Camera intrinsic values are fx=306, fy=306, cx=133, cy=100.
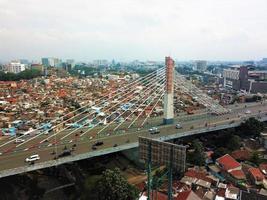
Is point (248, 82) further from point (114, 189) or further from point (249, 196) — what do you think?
point (114, 189)

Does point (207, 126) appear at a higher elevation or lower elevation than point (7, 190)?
higher

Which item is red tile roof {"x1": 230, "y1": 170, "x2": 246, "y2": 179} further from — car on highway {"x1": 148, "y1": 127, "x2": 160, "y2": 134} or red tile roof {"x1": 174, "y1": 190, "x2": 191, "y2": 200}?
car on highway {"x1": 148, "y1": 127, "x2": 160, "y2": 134}

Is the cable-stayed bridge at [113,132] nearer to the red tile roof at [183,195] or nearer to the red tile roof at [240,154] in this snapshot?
the red tile roof at [240,154]

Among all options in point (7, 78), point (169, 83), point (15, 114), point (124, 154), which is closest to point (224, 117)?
point (169, 83)

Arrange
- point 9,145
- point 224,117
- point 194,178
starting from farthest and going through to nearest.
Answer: point 224,117 < point 9,145 < point 194,178

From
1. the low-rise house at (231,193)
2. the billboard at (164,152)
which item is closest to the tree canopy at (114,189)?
the billboard at (164,152)

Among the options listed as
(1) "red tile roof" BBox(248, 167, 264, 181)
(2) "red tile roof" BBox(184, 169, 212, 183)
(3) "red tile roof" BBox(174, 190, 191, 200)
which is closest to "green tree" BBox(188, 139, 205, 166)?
(2) "red tile roof" BBox(184, 169, 212, 183)

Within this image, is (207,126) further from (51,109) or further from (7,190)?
(51,109)
